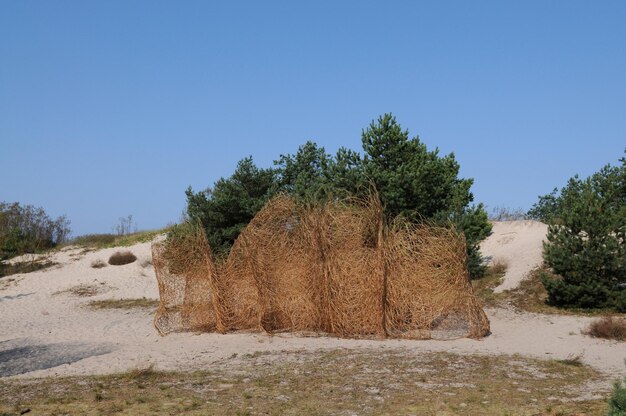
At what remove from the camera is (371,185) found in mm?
20141

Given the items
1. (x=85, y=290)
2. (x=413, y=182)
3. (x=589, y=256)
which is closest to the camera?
(x=589, y=256)

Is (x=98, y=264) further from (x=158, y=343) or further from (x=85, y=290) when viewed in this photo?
(x=158, y=343)

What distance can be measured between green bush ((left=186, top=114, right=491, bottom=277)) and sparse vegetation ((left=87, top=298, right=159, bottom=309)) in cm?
317

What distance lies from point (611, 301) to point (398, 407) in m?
12.4

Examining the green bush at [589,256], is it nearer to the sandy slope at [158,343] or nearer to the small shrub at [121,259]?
the sandy slope at [158,343]

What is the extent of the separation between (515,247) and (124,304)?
53.9 ft

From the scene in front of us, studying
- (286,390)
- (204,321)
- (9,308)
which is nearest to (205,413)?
(286,390)

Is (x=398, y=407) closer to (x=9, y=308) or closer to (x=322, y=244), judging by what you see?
(x=322, y=244)

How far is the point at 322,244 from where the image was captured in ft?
48.4

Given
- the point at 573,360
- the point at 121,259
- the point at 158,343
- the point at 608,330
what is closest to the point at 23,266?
the point at 121,259

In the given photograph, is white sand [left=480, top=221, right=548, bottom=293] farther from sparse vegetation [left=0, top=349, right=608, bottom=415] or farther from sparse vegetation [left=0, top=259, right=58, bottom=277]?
sparse vegetation [left=0, top=259, right=58, bottom=277]

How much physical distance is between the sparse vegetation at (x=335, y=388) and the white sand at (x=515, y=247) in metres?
11.8

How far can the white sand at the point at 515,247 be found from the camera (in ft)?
78.3

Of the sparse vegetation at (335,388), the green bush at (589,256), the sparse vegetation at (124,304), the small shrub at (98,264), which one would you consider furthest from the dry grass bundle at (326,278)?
the small shrub at (98,264)
